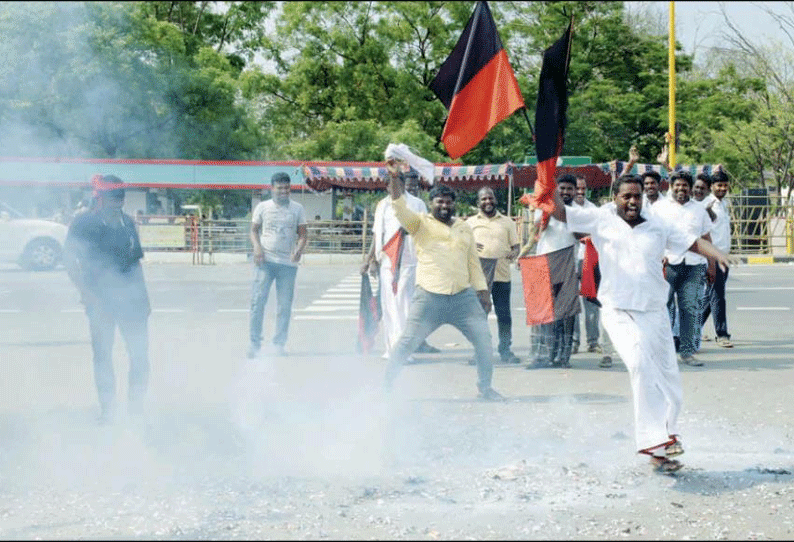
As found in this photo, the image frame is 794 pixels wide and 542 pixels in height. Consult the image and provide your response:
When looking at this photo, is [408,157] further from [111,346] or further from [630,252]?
[111,346]

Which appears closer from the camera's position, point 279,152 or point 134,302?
point 134,302

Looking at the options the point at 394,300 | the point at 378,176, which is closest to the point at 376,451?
the point at 394,300

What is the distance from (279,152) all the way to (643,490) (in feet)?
120

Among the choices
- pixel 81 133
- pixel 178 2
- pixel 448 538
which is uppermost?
pixel 178 2

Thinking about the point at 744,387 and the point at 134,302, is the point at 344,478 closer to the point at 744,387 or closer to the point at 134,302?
the point at 134,302

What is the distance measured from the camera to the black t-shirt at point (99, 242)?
759 centimetres

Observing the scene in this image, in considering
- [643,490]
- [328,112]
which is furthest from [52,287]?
[328,112]

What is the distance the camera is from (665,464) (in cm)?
623

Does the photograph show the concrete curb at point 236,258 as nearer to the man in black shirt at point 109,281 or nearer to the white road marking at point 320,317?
the white road marking at point 320,317

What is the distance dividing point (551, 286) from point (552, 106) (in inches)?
127

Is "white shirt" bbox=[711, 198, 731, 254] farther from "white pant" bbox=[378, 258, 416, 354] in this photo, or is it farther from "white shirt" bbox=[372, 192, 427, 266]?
"white pant" bbox=[378, 258, 416, 354]

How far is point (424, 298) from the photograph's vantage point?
8484mm

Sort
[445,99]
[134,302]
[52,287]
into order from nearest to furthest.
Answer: [134,302] → [445,99] → [52,287]

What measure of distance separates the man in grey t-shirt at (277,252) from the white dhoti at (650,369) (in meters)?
5.08
